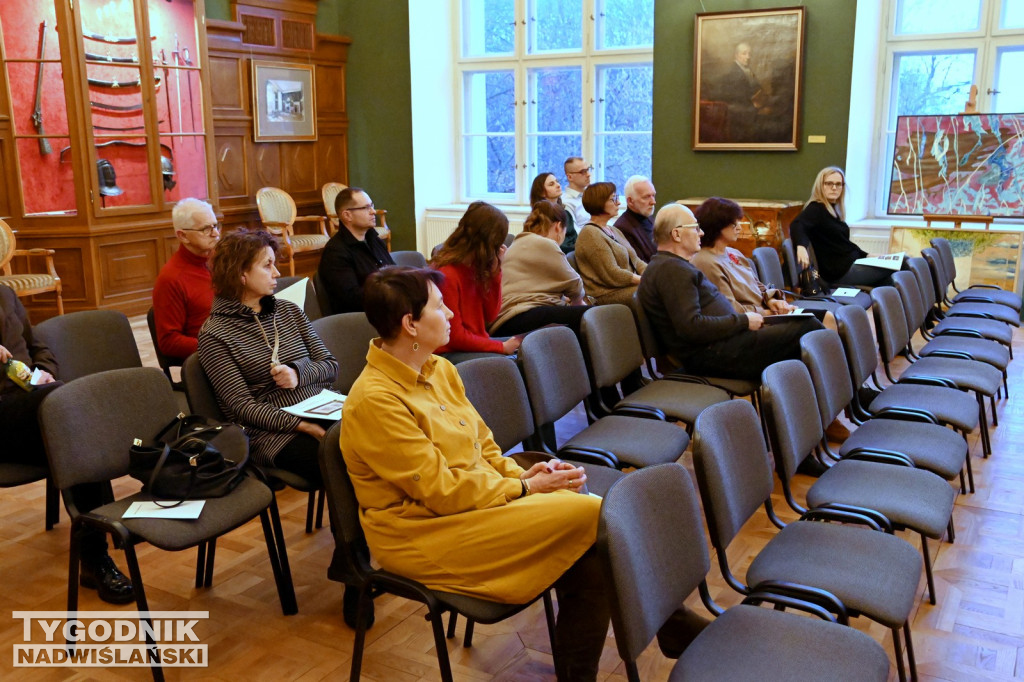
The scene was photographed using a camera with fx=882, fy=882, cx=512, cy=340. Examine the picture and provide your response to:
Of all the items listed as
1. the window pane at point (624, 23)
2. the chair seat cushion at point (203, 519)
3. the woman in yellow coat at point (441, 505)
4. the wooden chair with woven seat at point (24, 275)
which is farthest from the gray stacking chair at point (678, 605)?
the window pane at point (624, 23)

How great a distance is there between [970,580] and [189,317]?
10.8 feet

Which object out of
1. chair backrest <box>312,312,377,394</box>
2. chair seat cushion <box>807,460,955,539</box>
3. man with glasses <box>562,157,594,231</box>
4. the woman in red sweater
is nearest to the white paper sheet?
chair backrest <box>312,312,377,394</box>

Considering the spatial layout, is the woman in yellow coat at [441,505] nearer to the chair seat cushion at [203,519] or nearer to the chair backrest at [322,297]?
the chair seat cushion at [203,519]

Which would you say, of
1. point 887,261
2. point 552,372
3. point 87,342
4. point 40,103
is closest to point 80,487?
point 87,342

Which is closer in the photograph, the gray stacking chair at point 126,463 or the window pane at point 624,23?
the gray stacking chair at point 126,463

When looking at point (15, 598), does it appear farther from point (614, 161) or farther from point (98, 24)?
point (614, 161)

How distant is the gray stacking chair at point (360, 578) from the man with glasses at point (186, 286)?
1807 mm

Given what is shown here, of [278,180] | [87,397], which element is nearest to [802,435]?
[87,397]

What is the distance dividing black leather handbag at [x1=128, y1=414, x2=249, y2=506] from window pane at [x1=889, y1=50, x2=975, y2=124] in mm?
7103

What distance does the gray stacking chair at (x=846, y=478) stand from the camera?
2.55 m

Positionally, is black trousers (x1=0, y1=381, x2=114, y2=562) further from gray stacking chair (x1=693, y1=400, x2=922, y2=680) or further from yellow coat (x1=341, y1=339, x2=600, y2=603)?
gray stacking chair (x1=693, y1=400, x2=922, y2=680)

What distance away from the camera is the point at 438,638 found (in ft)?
6.87

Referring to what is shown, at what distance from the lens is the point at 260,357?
10.3ft

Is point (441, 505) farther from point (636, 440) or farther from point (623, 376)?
point (623, 376)
